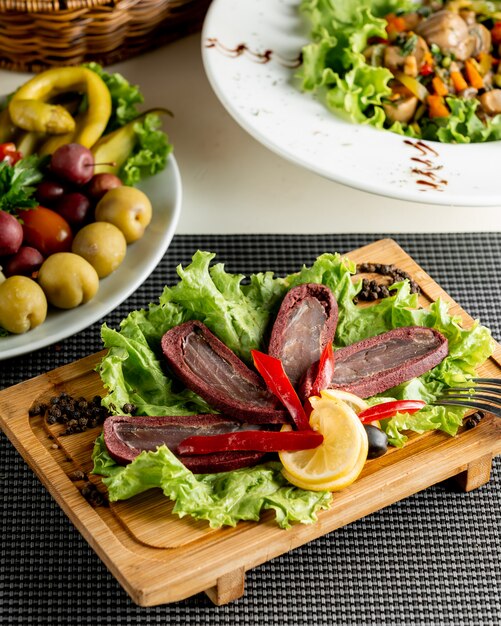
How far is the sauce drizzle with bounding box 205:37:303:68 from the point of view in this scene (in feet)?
13.1

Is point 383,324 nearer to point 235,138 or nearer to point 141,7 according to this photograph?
point 235,138

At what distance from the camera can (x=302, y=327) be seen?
2.92 m

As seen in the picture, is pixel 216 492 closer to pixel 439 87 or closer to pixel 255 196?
pixel 255 196

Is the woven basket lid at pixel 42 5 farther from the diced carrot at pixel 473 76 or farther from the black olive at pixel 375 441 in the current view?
the black olive at pixel 375 441

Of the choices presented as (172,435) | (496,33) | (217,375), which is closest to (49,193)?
(217,375)

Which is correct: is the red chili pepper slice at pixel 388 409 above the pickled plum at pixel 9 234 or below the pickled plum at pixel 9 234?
above

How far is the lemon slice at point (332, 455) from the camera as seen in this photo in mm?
2477

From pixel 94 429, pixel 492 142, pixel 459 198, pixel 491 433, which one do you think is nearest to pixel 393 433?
pixel 491 433

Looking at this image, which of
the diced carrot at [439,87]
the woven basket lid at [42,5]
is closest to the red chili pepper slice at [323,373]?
the diced carrot at [439,87]

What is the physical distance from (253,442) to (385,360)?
53 centimetres

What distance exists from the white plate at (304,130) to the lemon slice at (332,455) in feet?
3.90

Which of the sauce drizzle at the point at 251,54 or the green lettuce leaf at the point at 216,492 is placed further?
the sauce drizzle at the point at 251,54

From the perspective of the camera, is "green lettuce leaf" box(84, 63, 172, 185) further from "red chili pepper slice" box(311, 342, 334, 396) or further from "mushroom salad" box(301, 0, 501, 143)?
"red chili pepper slice" box(311, 342, 334, 396)

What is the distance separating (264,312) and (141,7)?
1926mm
